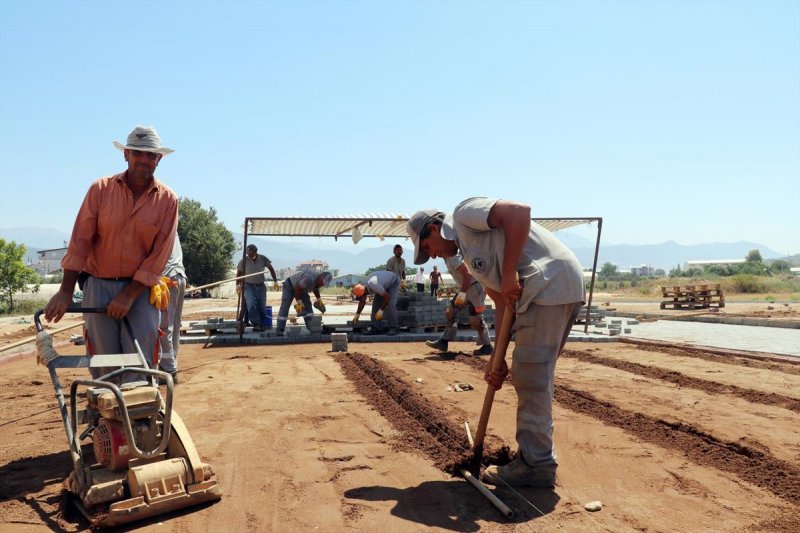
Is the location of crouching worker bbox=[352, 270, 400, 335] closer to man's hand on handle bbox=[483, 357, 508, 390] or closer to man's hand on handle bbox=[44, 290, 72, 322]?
man's hand on handle bbox=[44, 290, 72, 322]

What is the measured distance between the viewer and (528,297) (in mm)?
3371

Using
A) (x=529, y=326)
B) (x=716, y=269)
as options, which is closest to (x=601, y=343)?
(x=529, y=326)

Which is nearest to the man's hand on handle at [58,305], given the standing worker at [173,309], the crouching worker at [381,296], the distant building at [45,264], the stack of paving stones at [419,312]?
the standing worker at [173,309]

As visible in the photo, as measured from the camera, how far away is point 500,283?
3.49 meters

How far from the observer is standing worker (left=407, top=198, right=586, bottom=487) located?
10.8 feet

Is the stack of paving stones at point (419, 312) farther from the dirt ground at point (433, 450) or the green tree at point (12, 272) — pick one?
the green tree at point (12, 272)

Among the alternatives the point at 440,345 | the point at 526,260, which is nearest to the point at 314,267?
the point at 440,345

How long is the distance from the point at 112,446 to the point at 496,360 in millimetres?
2084

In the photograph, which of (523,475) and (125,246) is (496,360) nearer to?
(523,475)

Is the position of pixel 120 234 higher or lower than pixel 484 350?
higher

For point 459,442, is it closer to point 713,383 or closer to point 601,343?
point 713,383

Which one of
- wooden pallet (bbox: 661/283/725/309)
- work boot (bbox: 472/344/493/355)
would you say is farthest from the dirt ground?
wooden pallet (bbox: 661/283/725/309)

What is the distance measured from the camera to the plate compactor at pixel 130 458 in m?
2.85

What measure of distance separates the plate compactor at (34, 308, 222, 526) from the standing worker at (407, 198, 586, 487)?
5.56 feet
